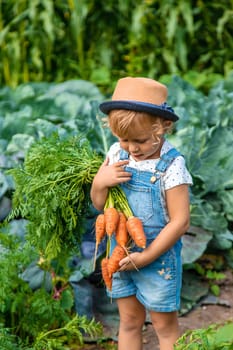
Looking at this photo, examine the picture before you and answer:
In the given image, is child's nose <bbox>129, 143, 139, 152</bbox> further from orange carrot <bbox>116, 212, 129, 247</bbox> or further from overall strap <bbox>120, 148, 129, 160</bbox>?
orange carrot <bbox>116, 212, 129, 247</bbox>

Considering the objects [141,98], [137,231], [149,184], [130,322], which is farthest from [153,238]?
[141,98]

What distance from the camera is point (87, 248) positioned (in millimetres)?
4520

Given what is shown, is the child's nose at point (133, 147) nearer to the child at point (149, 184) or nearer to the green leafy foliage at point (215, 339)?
the child at point (149, 184)

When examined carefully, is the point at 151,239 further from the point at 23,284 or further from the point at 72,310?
the point at 72,310

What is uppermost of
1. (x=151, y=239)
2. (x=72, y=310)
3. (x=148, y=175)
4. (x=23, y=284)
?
(x=148, y=175)

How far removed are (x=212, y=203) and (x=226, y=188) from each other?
0.50ft

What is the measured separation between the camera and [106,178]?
331cm

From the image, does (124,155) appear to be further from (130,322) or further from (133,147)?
(130,322)

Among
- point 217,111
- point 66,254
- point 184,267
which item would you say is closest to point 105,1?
point 217,111

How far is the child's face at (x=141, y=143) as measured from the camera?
3.20m

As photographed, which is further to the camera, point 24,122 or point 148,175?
point 24,122

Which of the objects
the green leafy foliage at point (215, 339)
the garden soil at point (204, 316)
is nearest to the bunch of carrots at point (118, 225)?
the green leafy foliage at point (215, 339)

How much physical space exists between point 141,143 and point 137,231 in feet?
1.16

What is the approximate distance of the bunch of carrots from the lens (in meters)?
3.28
